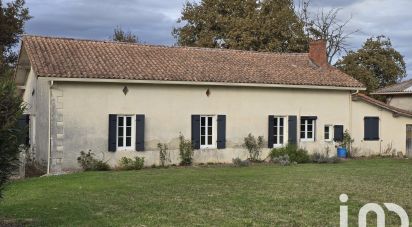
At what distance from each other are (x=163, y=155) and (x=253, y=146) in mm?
3999

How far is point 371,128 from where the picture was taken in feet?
85.3

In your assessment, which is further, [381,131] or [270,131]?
[381,131]

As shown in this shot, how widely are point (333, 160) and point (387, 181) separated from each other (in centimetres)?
772

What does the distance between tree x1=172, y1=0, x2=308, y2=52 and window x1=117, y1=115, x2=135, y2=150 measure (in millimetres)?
17231

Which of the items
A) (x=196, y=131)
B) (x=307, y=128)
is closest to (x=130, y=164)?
(x=196, y=131)

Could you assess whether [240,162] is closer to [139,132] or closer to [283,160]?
[283,160]

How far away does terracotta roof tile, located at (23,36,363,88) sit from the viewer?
19828 millimetres

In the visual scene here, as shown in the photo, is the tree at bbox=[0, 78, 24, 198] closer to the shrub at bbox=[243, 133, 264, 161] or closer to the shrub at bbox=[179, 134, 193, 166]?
the shrub at bbox=[179, 134, 193, 166]

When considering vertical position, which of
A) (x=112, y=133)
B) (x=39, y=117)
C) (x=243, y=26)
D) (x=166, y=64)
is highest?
(x=243, y=26)

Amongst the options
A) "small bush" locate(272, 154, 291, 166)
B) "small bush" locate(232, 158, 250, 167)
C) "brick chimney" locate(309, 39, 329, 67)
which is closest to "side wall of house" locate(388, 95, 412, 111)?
"brick chimney" locate(309, 39, 329, 67)

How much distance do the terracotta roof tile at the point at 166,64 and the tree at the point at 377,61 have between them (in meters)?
18.1

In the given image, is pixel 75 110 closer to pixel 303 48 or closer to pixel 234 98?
pixel 234 98

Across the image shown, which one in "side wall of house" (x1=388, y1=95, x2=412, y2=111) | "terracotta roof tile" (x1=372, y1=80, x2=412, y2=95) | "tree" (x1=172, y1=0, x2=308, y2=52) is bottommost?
"side wall of house" (x1=388, y1=95, x2=412, y2=111)

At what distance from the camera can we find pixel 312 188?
13195mm
